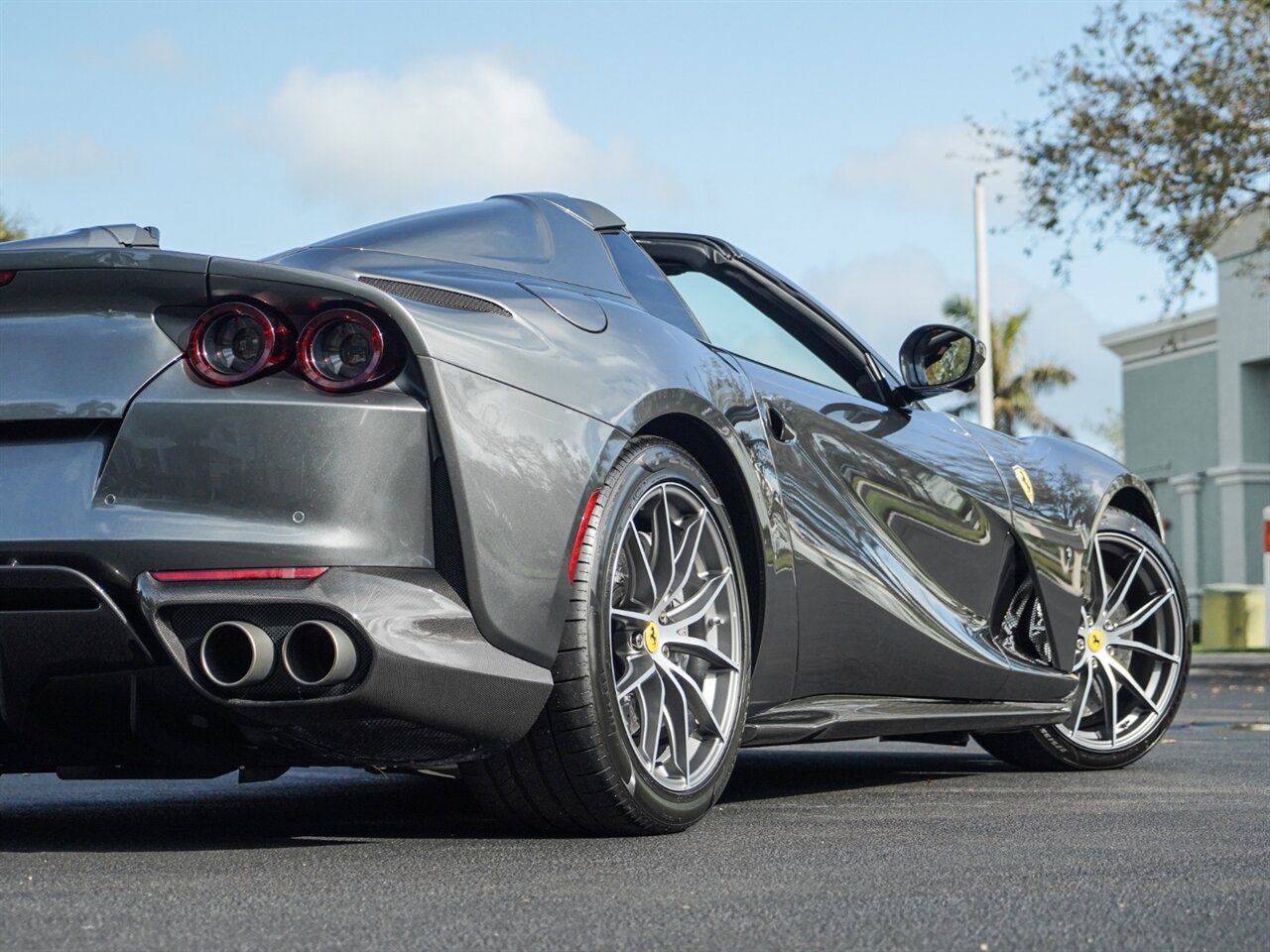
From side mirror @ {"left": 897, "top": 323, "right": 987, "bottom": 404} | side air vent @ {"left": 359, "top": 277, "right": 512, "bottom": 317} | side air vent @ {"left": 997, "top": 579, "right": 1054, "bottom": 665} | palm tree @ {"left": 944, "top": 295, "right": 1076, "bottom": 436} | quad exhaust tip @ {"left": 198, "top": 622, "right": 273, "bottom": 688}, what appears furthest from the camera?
palm tree @ {"left": 944, "top": 295, "right": 1076, "bottom": 436}

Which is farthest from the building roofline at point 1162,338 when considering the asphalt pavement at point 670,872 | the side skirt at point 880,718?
the asphalt pavement at point 670,872

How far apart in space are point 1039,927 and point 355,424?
1.45 meters

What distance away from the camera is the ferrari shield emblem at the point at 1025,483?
5539 millimetres

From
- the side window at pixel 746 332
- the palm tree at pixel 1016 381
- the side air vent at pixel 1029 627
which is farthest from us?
the palm tree at pixel 1016 381

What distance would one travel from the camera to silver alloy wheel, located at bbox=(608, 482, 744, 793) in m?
3.79

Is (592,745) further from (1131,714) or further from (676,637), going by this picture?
(1131,714)

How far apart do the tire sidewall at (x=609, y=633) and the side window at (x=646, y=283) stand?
0.45 metres

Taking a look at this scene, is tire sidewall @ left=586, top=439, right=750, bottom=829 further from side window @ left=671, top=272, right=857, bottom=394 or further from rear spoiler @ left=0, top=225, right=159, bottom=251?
rear spoiler @ left=0, top=225, right=159, bottom=251

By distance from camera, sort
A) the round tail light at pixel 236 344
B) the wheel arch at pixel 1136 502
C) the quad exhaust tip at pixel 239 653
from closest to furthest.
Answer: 1. the quad exhaust tip at pixel 239 653
2. the round tail light at pixel 236 344
3. the wheel arch at pixel 1136 502

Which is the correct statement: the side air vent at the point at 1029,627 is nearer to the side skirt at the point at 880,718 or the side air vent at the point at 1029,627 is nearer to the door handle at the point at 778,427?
the side skirt at the point at 880,718

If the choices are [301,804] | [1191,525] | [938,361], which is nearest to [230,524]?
[301,804]

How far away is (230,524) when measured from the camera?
3219 mm

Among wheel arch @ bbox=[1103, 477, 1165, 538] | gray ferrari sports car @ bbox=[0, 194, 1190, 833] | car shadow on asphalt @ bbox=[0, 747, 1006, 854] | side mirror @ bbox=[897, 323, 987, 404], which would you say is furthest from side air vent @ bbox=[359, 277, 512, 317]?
wheel arch @ bbox=[1103, 477, 1165, 538]

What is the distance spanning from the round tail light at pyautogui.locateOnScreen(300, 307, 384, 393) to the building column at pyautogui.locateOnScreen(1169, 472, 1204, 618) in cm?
2940
